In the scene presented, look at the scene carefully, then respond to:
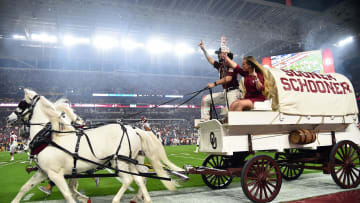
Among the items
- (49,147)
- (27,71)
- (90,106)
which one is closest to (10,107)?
(27,71)

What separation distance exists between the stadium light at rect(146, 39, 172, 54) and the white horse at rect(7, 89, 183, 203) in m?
23.3

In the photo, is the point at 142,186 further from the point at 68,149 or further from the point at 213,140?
the point at 213,140

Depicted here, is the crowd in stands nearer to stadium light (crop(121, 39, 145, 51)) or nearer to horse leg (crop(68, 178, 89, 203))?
stadium light (crop(121, 39, 145, 51))

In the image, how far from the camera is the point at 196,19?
20.2 metres

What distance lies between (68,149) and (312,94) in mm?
4640

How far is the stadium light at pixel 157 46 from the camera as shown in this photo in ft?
88.0

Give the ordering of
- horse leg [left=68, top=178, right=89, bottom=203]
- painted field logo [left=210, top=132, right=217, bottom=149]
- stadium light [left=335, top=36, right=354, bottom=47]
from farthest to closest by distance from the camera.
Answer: stadium light [left=335, top=36, right=354, bottom=47], painted field logo [left=210, top=132, right=217, bottom=149], horse leg [left=68, top=178, right=89, bottom=203]

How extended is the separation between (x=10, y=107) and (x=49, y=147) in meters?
34.0

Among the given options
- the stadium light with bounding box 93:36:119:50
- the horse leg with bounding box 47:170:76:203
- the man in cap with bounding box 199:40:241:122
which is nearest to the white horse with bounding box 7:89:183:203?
the horse leg with bounding box 47:170:76:203

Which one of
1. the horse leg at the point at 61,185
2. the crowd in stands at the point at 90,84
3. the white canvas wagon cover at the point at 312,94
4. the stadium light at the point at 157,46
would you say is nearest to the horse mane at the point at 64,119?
the horse leg at the point at 61,185

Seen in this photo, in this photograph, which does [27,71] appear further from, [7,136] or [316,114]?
[316,114]

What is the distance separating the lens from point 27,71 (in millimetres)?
31188

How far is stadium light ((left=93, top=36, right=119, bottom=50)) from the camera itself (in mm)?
26203

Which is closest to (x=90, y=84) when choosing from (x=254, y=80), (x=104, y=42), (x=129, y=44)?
(x=104, y=42)
